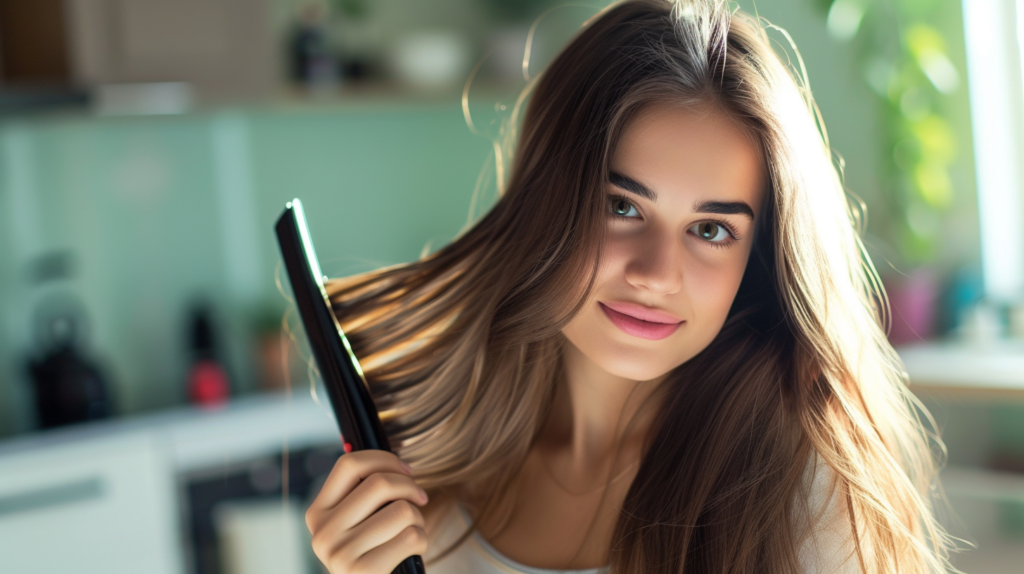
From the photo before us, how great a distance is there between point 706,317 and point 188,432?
5.56 feet

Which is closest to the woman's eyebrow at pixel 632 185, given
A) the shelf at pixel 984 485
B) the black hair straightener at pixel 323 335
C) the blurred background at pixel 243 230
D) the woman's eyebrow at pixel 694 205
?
the woman's eyebrow at pixel 694 205

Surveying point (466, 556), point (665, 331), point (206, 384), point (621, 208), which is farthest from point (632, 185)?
point (206, 384)

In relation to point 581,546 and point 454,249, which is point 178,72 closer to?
point 454,249

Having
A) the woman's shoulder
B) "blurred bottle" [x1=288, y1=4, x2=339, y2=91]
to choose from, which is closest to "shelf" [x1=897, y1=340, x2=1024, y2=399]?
the woman's shoulder

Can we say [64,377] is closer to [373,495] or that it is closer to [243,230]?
[243,230]

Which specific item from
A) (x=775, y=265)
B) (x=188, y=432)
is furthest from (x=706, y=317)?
(x=188, y=432)

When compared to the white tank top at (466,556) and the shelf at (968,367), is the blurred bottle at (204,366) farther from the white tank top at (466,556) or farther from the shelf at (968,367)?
the shelf at (968,367)

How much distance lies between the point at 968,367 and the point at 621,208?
156 cm

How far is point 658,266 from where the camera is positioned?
0.70 metres

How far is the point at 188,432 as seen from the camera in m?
2.08

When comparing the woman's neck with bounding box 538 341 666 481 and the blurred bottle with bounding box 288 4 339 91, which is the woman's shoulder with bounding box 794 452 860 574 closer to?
the woman's neck with bounding box 538 341 666 481

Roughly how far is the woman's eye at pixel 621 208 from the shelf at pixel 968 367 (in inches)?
55.8

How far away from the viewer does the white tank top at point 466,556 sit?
80cm

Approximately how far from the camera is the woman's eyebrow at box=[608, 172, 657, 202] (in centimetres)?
70
